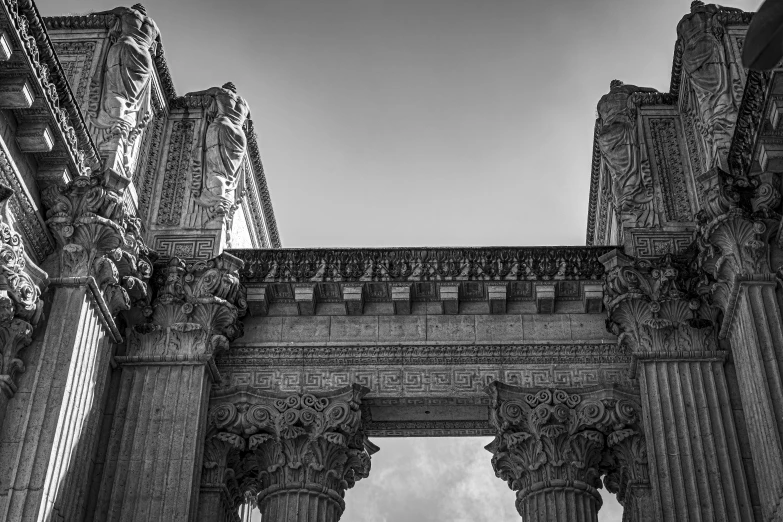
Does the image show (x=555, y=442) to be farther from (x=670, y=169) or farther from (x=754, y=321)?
(x=670, y=169)

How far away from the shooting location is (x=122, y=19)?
17.1 metres

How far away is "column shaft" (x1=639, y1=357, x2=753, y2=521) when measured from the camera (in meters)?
13.4

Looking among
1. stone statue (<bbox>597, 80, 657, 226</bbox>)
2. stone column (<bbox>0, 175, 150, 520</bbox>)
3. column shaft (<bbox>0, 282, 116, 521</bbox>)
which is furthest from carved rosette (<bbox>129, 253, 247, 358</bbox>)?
stone statue (<bbox>597, 80, 657, 226</bbox>)

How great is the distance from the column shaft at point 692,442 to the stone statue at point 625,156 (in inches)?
113

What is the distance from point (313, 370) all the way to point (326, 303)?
1.11m

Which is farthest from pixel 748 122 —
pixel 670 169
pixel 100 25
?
pixel 100 25

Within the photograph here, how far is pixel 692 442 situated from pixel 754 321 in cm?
171

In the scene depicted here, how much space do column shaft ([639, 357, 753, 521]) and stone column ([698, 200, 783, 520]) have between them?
367mm

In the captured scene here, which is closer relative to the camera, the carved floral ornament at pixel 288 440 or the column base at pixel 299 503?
the column base at pixel 299 503

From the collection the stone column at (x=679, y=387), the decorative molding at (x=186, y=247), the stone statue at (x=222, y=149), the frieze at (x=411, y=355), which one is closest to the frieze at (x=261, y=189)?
the stone statue at (x=222, y=149)

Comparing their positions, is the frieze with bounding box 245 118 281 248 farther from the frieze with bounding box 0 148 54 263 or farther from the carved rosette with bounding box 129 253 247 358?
the frieze with bounding box 0 148 54 263

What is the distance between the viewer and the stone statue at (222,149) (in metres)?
17.2

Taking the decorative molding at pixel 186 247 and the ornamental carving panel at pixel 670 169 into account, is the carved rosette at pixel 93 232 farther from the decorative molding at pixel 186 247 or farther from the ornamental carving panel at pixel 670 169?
the ornamental carving panel at pixel 670 169

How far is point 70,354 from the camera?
1323cm
